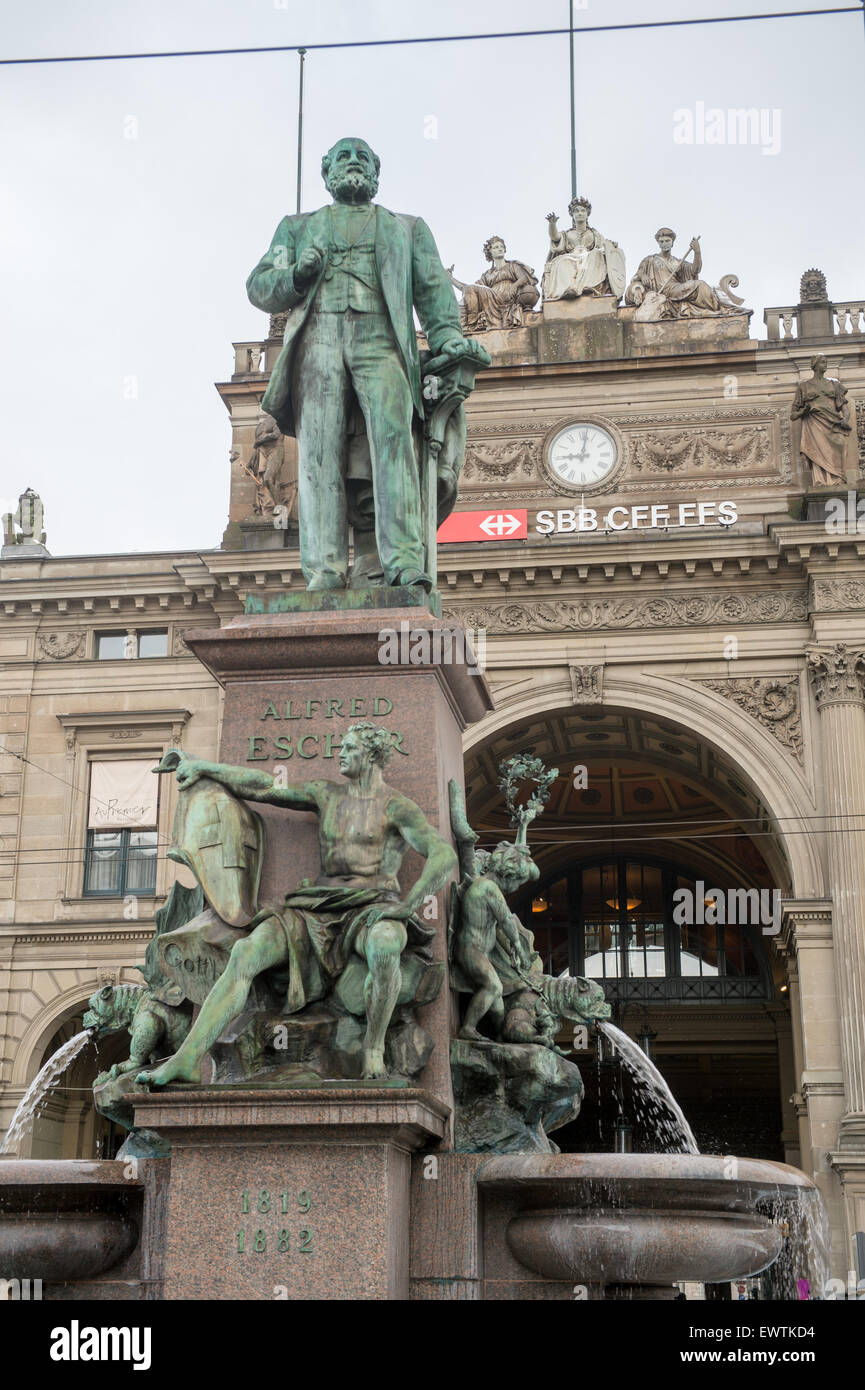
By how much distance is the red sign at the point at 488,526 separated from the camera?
35.8m

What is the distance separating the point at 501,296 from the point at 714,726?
35.1 ft

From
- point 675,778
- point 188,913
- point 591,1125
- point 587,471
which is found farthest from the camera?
point 591,1125

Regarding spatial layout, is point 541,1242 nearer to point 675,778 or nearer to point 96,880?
point 96,880

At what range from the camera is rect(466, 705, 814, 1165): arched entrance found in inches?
1610

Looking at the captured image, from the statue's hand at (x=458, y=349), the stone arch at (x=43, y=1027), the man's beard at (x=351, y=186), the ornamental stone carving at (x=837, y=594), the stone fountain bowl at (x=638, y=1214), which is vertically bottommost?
the stone fountain bowl at (x=638, y=1214)

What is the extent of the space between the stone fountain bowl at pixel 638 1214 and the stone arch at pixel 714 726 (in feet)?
86.0

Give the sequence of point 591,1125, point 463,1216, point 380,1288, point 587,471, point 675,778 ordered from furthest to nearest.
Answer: point 591,1125 < point 675,778 < point 587,471 < point 463,1216 < point 380,1288

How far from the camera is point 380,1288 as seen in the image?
6910 mm

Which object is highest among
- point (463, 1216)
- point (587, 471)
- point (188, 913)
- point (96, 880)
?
point (587, 471)

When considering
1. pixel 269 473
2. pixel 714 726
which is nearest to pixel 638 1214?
pixel 714 726

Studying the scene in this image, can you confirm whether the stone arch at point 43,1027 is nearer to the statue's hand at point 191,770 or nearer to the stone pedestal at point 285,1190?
the statue's hand at point 191,770

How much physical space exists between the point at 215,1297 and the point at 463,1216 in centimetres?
112

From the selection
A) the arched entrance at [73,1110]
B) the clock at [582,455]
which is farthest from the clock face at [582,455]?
the arched entrance at [73,1110]

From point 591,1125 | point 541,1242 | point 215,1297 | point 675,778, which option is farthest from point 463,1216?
point 591,1125
